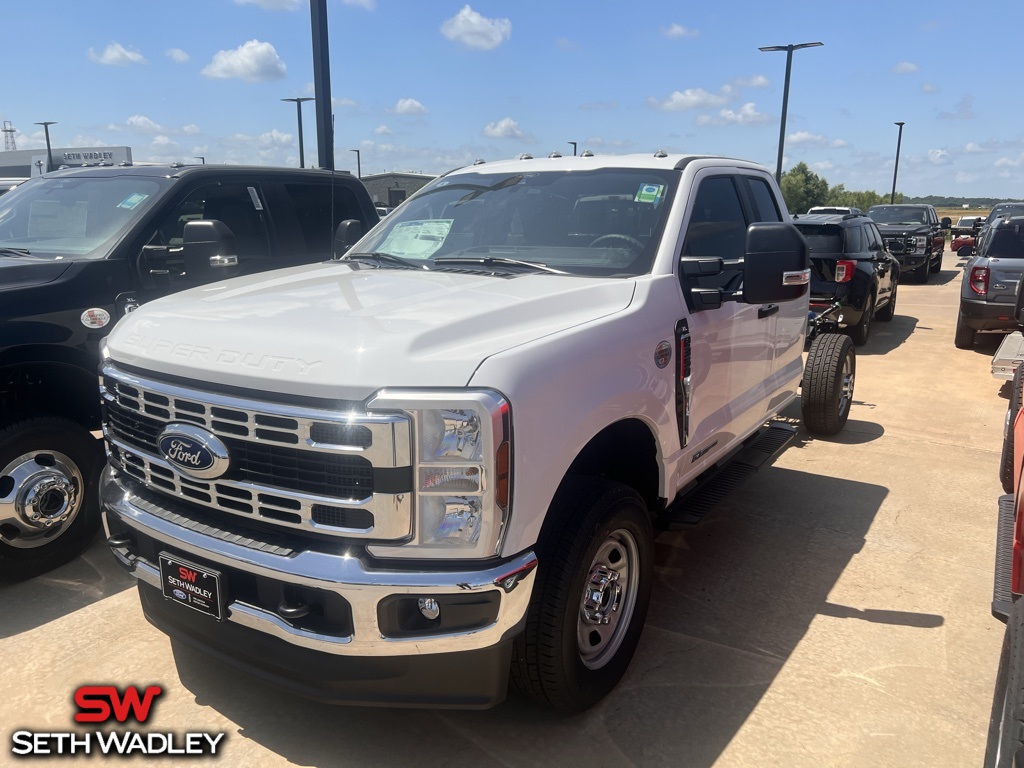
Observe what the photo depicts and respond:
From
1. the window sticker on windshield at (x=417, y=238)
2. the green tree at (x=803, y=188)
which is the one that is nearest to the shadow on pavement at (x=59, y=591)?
the window sticker on windshield at (x=417, y=238)

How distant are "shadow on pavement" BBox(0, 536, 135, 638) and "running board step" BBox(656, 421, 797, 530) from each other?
2677 millimetres

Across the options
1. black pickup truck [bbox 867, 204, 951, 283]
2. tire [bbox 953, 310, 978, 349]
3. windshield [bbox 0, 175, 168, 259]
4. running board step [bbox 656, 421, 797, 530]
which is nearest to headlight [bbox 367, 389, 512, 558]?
running board step [bbox 656, 421, 797, 530]

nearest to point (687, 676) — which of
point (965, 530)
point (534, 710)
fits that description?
point (534, 710)

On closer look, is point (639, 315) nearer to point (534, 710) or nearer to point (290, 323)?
point (290, 323)

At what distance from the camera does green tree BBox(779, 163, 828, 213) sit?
168 feet

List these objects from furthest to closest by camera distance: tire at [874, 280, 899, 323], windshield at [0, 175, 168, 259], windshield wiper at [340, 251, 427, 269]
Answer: tire at [874, 280, 899, 323], windshield at [0, 175, 168, 259], windshield wiper at [340, 251, 427, 269]

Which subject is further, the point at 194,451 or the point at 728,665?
the point at 728,665

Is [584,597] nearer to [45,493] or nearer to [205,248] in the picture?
[45,493]

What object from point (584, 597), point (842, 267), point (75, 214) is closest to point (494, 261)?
point (584, 597)

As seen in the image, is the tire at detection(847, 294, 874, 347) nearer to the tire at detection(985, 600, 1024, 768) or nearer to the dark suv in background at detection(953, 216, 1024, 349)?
the dark suv in background at detection(953, 216, 1024, 349)

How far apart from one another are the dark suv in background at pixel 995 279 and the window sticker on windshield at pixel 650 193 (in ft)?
25.2

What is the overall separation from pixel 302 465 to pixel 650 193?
2154 millimetres

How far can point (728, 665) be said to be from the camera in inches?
130

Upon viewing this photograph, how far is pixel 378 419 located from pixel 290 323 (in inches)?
23.8
